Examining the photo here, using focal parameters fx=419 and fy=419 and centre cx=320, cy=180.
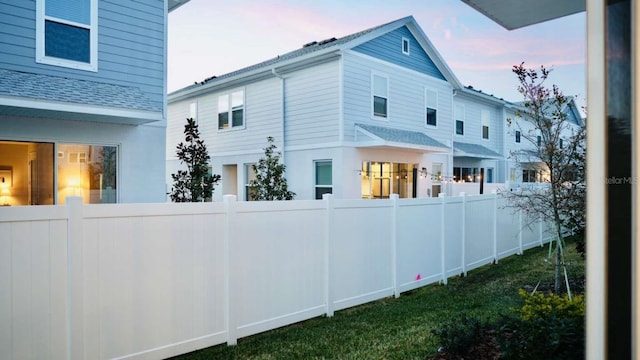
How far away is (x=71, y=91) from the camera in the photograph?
250 inches

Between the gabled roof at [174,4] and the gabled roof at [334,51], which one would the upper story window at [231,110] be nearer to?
the gabled roof at [334,51]

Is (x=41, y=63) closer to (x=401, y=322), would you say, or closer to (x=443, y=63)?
(x=401, y=322)

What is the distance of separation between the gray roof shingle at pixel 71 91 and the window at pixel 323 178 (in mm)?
5293

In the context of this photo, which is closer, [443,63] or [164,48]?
[164,48]

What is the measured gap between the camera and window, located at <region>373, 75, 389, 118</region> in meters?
12.0

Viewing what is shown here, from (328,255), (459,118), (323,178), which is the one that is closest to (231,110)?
(323,178)

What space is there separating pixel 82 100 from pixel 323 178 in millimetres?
6659

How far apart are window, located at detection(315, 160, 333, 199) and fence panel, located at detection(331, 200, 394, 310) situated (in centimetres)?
581

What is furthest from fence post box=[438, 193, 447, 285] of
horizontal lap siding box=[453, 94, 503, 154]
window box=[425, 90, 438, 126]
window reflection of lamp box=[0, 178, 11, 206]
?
horizontal lap siding box=[453, 94, 503, 154]

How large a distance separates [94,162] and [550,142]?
7186 millimetres

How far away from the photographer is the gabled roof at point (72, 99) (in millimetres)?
5809

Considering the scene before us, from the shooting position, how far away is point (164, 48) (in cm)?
777

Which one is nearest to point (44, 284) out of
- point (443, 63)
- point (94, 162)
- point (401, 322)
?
point (401, 322)

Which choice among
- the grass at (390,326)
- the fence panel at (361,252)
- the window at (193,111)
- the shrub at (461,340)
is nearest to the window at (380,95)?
the grass at (390,326)
